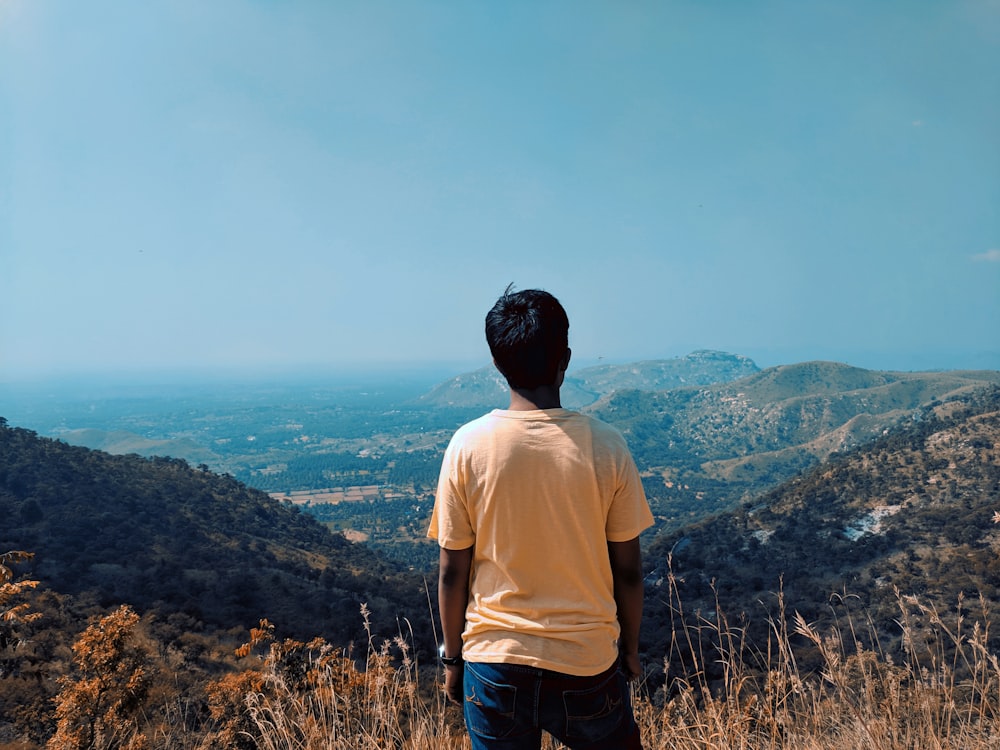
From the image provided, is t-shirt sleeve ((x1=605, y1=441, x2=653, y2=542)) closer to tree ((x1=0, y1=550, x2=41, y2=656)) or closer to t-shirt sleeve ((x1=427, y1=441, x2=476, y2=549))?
t-shirt sleeve ((x1=427, y1=441, x2=476, y2=549))

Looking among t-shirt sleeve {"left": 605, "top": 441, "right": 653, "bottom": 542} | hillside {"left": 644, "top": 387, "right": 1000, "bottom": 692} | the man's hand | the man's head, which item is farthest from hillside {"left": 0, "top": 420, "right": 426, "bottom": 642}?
the man's head

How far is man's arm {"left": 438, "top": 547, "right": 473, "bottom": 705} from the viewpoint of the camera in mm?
1936

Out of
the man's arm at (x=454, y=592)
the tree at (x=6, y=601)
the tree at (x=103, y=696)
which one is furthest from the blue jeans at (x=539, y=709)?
the tree at (x=6, y=601)

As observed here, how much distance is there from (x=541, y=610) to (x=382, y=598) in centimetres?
3144

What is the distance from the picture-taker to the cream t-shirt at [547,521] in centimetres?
176

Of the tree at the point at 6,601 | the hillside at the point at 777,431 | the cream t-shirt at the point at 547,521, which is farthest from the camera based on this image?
the hillside at the point at 777,431

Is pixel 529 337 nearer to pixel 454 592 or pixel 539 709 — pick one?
pixel 454 592

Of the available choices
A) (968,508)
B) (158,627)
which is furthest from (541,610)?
(968,508)

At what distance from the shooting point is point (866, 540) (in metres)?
41.2

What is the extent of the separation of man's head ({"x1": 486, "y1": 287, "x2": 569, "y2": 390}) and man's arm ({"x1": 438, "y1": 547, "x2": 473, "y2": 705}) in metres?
0.66

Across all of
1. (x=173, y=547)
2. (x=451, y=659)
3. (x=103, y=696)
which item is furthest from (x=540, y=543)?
(x=173, y=547)

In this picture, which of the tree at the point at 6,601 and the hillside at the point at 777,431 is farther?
the hillside at the point at 777,431

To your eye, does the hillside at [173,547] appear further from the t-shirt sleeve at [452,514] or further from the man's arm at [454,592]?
the t-shirt sleeve at [452,514]

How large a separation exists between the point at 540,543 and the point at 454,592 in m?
0.41
